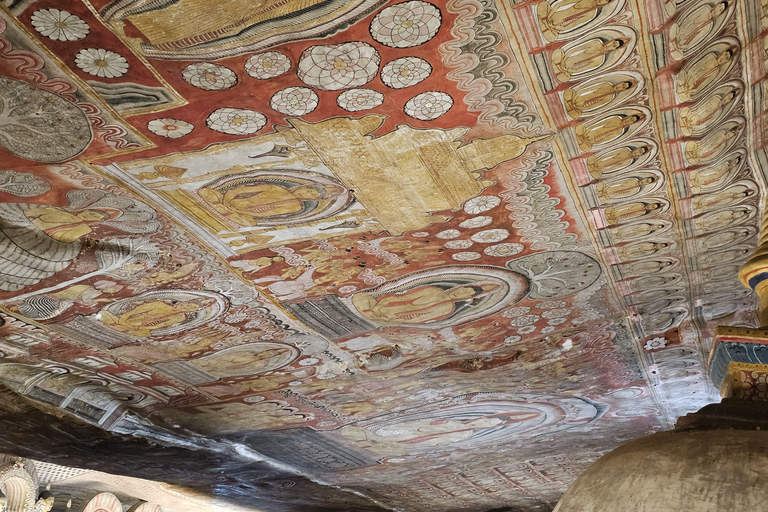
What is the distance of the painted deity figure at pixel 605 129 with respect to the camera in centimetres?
486

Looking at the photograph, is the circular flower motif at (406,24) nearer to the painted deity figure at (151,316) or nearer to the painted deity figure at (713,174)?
the painted deity figure at (713,174)

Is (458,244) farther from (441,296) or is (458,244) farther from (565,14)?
(565,14)

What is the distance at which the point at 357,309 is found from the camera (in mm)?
7672

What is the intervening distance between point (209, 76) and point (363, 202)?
1.91m

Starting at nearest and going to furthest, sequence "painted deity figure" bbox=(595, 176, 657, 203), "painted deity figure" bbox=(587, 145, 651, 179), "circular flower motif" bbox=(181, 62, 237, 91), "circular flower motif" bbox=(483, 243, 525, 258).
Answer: "circular flower motif" bbox=(181, 62, 237, 91) → "painted deity figure" bbox=(587, 145, 651, 179) → "painted deity figure" bbox=(595, 176, 657, 203) → "circular flower motif" bbox=(483, 243, 525, 258)

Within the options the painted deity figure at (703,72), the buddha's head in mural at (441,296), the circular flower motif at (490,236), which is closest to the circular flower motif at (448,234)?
the circular flower motif at (490,236)

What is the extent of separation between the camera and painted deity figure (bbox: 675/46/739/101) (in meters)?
4.28

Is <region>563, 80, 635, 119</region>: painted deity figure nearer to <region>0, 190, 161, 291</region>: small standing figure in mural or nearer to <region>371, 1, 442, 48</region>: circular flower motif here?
<region>371, 1, 442, 48</region>: circular flower motif

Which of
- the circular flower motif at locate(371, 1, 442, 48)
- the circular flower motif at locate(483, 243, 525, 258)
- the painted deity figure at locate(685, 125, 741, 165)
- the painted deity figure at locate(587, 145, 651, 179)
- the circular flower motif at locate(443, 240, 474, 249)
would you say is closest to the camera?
the circular flower motif at locate(371, 1, 442, 48)

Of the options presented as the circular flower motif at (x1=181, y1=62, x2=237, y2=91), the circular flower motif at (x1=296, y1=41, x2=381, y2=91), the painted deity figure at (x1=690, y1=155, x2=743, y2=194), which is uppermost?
the painted deity figure at (x1=690, y1=155, x2=743, y2=194)

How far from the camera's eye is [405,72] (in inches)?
169

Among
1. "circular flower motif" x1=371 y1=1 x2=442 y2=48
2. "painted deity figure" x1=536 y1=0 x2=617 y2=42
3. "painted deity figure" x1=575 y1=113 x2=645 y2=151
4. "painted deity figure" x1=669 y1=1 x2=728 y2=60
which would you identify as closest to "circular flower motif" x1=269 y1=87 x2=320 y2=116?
"circular flower motif" x1=371 y1=1 x2=442 y2=48

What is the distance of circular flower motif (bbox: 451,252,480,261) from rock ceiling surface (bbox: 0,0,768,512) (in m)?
0.09

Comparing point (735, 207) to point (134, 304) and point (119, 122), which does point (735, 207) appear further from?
point (134, 304)
